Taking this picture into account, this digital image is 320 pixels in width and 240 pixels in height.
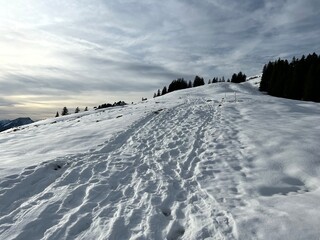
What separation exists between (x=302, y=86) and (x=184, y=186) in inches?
2461

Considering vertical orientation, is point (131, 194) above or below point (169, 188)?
above

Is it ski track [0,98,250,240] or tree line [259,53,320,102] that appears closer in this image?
ski track [0,98,250,240]

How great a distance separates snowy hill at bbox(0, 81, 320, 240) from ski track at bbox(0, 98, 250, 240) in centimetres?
2

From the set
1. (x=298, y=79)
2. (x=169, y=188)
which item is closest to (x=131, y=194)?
(x=169, y=188)

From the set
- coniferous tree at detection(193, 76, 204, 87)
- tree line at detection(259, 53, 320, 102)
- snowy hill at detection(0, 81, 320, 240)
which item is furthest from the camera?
coniferous tree at detection(193, 76, 204, 87)

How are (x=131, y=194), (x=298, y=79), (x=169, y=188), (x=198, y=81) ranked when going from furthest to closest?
1. (x=198, y=81)
2. (x=298, y=79)
3. (x=169, y=188)
4. (x=131, y=194)

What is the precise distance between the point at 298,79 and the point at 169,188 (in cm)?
6434

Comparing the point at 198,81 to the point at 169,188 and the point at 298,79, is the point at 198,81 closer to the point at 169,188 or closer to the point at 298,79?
the point at 298,79

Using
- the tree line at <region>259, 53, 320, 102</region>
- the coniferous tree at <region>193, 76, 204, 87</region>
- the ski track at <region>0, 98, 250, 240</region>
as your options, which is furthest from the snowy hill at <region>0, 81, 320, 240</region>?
the coniferous tree at <region>193, 76, 204, 87</region>

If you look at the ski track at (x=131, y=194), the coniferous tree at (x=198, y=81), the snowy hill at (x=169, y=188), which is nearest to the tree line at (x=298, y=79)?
the coniferous tree at (x=198, y=81)

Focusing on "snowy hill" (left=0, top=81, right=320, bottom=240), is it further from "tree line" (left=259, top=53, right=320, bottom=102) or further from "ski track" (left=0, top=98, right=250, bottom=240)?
"tree line" (left=259, top=53, right=320, bottom=102)

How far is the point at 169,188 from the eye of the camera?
8.56m

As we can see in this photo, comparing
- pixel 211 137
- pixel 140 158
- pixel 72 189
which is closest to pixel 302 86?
pixel 211 137

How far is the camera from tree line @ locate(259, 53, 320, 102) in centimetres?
5607
